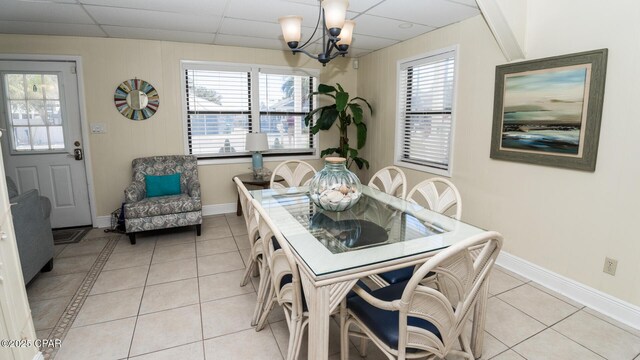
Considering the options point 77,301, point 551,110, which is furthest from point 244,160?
point 551,110

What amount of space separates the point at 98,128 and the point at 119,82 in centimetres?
63

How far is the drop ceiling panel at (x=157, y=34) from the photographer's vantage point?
11.8 feet

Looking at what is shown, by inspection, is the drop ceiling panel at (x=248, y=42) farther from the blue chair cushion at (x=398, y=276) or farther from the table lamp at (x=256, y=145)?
the blue chair cushion at (x=398, y=276)

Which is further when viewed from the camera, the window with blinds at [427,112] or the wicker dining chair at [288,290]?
the window with blinds at [427,112]

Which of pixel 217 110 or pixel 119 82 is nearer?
pixel 119 82

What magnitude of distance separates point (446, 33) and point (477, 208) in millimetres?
1849

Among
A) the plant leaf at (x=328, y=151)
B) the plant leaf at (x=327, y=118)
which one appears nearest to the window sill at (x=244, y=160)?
the plant leaf at (x=328, y=151)

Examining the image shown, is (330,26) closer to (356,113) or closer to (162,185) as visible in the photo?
(356,113)

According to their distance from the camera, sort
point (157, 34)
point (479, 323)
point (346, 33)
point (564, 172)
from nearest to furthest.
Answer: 1. point (479, 323)
2. point (346, 33)
3. point (564, 172)
4. point (157, 34)

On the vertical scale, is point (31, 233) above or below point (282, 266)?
below

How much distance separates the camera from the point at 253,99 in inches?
185

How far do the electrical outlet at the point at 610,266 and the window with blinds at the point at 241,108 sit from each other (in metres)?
3.75

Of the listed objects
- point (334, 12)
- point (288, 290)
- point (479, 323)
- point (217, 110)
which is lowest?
point (479, 323)

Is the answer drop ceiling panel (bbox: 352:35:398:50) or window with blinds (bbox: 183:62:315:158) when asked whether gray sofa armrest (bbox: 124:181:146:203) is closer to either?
window with blinds (bbox: 183:62:315:158)
